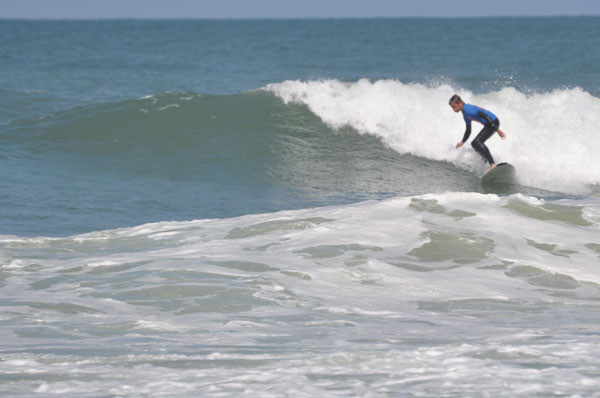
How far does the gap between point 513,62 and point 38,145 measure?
27993 millimetres

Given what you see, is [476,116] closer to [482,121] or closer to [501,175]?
[482,121]

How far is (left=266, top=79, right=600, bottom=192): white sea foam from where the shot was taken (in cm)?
1429

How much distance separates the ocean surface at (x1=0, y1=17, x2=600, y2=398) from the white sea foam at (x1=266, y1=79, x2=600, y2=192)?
5cm

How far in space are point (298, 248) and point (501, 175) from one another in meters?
6.91

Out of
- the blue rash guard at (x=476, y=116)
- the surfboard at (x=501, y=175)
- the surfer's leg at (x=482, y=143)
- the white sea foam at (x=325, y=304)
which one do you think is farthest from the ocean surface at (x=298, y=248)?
the blue rash guard at (x=476, y=116)

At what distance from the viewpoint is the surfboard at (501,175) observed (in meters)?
13.5

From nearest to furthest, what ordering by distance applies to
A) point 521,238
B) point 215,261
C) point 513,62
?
point 215,261
point 521,238
point 513,62

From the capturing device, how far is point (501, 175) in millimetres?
13586

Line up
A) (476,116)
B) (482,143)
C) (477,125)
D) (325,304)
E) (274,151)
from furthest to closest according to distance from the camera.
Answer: (477,125)
(274,151)
(482,143)
(476,116)
(325,304)

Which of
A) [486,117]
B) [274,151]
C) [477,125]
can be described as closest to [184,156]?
[274,151]

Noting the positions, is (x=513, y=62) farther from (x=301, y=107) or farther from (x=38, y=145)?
(x=38, y=145)

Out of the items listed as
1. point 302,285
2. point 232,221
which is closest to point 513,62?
point 232,221

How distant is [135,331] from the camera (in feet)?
17.0

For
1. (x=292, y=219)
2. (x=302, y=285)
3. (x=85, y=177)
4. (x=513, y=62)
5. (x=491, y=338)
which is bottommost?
(x=491, y=338)
